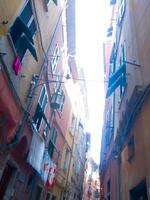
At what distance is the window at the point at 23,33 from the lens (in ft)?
24.9

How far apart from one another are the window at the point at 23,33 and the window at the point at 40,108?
2964 mm

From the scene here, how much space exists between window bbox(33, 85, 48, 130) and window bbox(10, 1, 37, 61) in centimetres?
296

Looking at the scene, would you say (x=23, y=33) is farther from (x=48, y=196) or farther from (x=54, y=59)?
(x=48, y=196)

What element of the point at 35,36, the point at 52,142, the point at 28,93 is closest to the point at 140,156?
the point at 28,93

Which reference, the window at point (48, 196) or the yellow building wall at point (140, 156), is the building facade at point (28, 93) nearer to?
the window at point (48, 196)

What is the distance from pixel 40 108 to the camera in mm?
11062

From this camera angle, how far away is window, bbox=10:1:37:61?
759 centimetres

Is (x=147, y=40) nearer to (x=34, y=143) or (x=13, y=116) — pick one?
(x=13, y=116)

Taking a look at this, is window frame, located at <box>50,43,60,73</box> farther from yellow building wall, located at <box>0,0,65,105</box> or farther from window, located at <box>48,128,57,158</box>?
window, located at <box>48,128,57,158</box>

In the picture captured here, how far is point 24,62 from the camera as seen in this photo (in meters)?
9.01

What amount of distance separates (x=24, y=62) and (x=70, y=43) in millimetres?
11093

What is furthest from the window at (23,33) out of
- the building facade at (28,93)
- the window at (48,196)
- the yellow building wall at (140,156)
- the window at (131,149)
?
the window at (48,196)

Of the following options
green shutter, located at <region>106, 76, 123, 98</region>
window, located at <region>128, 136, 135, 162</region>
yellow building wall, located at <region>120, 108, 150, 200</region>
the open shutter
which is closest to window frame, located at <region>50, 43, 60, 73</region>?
green shutter, located at <region>106, 76, 123, 98</region>

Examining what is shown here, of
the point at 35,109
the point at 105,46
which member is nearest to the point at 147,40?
the point at 35,109
